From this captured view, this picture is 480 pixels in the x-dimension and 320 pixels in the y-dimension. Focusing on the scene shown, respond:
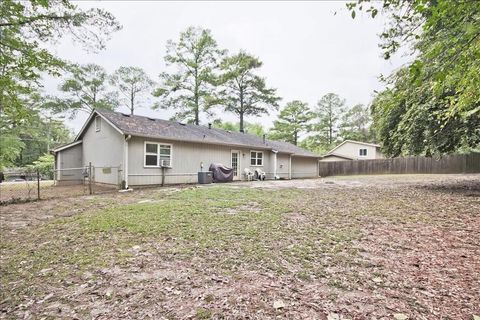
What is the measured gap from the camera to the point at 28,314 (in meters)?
2.34

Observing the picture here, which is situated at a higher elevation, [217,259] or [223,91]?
[223,91]

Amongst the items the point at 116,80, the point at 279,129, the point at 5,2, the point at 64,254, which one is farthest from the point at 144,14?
the point at 279,129

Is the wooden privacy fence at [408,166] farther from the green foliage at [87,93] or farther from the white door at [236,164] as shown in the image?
the green foliage at [87,93]

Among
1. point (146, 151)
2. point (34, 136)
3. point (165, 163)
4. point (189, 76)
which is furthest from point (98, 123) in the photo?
point (34, 136)

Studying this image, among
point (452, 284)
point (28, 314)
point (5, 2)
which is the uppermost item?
point (5, 2)

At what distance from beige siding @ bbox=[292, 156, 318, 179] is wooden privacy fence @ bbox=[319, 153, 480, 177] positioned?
3287mm

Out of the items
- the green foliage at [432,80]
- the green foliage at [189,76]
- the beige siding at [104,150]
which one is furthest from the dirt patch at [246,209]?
the green foliage at [189,76]

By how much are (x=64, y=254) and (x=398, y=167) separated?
28.2 metres

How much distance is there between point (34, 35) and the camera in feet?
22.9

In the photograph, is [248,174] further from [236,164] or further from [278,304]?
[278,304]

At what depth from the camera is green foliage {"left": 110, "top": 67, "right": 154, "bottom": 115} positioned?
2703 cm

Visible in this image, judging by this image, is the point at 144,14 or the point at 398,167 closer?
the point at 144,14

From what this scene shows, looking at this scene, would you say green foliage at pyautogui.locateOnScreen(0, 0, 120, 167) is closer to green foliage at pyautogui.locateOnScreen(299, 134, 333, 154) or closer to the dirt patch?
the dirt patch

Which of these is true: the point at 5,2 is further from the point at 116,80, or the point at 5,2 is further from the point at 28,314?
the point at 116,80
